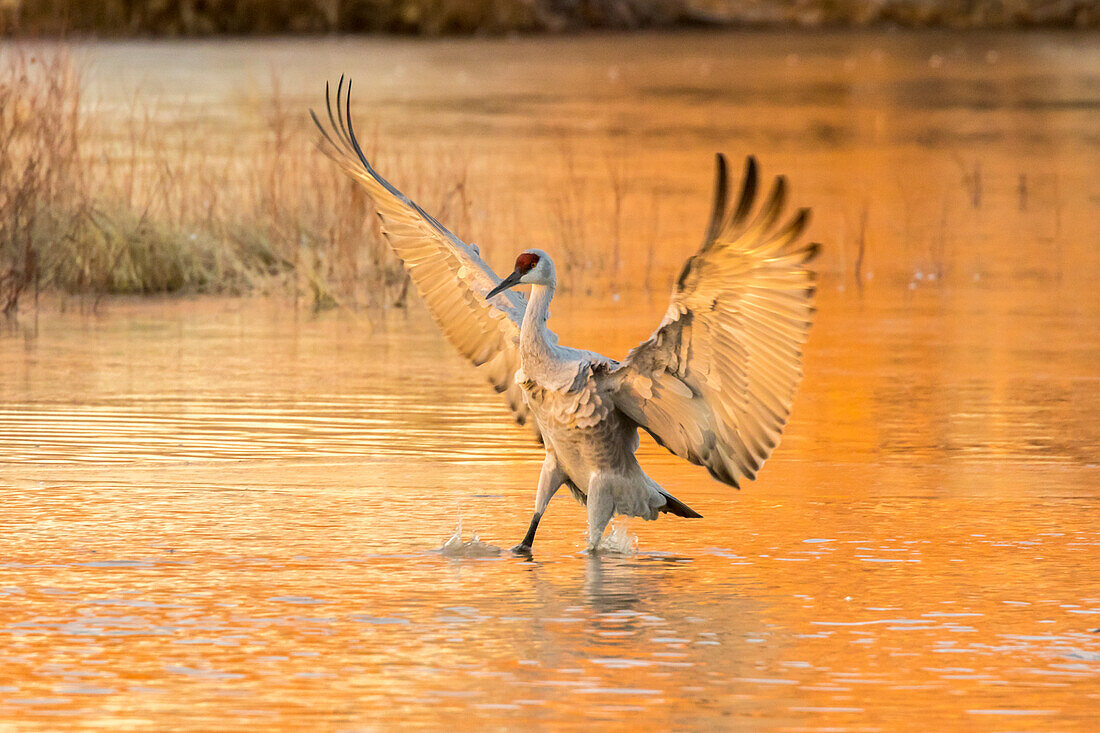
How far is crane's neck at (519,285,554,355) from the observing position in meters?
8.09

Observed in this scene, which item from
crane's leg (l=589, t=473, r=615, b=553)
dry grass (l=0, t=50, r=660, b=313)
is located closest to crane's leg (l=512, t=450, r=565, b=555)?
crane's leg (l=589, t=473, r=615, b=553)

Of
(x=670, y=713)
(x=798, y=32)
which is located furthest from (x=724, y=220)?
(x=798, y=32)

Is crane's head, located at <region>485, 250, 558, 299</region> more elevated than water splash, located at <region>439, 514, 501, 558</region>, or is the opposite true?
crane's head, located at <region>485, 250, 558, 299</region>

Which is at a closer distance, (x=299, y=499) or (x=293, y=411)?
(x=299, y=499)

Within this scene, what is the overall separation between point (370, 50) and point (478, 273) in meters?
55.0

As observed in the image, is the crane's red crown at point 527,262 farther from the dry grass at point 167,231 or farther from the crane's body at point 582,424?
the dry grass at point 167,231

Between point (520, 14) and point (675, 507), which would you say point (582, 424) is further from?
point (520, 14)

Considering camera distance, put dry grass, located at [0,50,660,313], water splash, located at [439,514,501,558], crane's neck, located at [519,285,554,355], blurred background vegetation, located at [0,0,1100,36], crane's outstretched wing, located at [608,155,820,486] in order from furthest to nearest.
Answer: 1. blurred background vegetation, located at [0,0,1100,36]
2. dry grass, located at [0,50,660,313]
3. water splash, located at [439,514,501,558]
4. crane's neck, located at [519,285,554,355]
5. crane's outstretched wing, located at [608,155,820,486]

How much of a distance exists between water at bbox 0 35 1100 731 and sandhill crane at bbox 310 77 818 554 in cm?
31

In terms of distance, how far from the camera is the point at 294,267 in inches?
635

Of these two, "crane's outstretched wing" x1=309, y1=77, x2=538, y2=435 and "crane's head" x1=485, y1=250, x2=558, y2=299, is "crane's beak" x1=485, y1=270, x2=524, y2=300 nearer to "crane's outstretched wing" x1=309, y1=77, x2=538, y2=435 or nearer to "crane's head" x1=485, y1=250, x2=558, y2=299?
"crane's head" x1=485, y1=250, x2=558, y2=299

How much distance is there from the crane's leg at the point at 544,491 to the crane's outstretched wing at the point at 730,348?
36 cm

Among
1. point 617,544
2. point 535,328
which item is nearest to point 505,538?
point 617,544

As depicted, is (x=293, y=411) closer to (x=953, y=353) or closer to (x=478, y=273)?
(x=478, y=273)
